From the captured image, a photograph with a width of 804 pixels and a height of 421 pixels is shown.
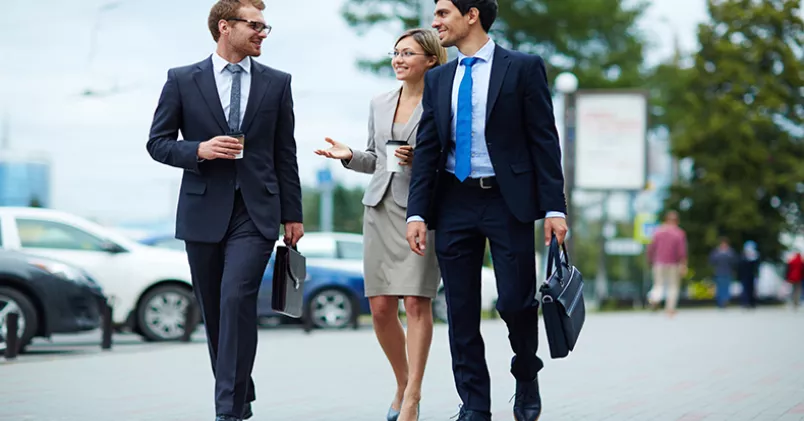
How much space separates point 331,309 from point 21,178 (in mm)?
15104

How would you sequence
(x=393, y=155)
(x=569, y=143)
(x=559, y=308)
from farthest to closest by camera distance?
(x=569, y=143), (x=393, y=155), (x=559, y=308)

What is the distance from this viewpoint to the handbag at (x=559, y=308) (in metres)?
5.62

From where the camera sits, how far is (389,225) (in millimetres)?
6578

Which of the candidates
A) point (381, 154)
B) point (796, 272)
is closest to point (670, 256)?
point (796, 272)

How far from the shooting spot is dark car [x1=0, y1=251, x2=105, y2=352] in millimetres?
12156

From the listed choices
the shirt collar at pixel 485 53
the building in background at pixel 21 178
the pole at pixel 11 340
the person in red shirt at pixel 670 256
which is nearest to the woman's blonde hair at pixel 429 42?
the shirt collar at pixel 485 53

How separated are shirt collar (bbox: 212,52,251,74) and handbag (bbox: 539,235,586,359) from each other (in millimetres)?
1604

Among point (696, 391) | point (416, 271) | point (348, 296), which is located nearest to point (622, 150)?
point (348, 296)

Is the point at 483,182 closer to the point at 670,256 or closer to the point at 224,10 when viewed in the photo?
the point at 224,10

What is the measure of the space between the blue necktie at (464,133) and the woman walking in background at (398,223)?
560 millimetres

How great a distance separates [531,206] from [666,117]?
4670cm

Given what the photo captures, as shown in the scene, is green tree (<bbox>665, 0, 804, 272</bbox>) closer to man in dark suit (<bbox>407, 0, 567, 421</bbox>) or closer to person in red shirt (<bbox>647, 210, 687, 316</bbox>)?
person in red shirt (<bbox>647, 210, 687, 316</bbox>)

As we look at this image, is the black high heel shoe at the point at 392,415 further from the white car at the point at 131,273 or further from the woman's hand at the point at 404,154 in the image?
the white car at the point at 131,273

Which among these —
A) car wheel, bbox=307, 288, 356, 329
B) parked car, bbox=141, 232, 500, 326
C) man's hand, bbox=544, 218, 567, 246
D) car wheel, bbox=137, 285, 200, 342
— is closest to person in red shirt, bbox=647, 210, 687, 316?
parked car, bbox=141, 232, 500, 326
